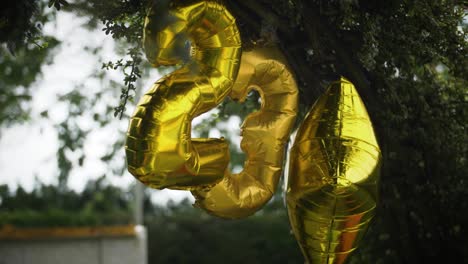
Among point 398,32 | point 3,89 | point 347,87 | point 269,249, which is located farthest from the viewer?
point 269,249

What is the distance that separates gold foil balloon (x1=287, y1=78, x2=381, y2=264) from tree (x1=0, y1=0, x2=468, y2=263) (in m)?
0.35

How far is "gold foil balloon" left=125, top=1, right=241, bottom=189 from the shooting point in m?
2.27

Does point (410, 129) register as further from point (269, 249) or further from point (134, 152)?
point (269, 249)

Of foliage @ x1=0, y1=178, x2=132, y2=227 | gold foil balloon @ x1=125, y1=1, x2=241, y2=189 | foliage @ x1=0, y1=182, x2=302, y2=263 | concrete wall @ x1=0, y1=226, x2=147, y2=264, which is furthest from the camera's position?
foliage @ x1=0, y1=178, x2=132, y2=227

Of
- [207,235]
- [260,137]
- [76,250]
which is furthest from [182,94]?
[207,235]

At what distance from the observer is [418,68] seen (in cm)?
313

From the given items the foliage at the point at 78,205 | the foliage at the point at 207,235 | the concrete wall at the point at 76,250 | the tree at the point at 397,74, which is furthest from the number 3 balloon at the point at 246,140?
the foliage at the point at 78,205

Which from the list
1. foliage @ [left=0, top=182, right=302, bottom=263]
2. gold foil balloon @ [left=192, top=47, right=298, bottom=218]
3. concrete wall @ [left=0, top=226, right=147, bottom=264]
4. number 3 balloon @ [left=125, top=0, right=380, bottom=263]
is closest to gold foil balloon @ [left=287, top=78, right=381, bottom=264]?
number 3 balloon @ [left=125, top=0, right=380, bottom=263]

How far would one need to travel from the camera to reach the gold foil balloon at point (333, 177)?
2463 millimetres

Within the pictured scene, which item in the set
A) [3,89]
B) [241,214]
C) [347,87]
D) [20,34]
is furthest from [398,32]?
[3,89]

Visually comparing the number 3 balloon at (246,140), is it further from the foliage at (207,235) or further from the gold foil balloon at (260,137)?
the foliage at (207,235)

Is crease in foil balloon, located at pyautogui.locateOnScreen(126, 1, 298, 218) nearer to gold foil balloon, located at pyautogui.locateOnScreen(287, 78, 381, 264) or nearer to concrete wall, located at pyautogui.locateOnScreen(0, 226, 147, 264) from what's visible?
gold foil balloon, located at pyautogui.locateOnScreen(287, 78, 381, 264)

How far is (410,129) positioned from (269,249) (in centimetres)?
736

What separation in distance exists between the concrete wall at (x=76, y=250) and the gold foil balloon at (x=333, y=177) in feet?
20.9
